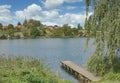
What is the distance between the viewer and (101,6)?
2044cm

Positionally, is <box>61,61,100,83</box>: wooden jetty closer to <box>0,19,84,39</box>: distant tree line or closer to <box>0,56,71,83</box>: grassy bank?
<box>0,56,71,83</box>: grassy bank

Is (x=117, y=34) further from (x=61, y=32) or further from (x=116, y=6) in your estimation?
(x=61, y=32)

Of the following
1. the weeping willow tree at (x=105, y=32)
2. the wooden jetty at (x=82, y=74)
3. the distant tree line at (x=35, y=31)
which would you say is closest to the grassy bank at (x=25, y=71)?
the weeping willow tree at (x=105, y=32)

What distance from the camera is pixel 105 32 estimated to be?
20391 millimetres

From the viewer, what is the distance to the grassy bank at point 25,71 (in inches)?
574

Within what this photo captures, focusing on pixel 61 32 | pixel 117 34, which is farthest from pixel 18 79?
pixel 61 32

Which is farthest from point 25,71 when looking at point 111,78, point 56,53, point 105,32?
point 56,53

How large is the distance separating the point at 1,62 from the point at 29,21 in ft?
376

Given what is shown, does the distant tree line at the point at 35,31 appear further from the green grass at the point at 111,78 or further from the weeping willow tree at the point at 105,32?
the green grass at the point at 111,78

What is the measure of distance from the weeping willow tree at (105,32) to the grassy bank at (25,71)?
3.72 m

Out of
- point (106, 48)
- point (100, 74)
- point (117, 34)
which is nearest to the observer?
point (117, 34)

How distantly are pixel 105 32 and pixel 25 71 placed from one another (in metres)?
6.55

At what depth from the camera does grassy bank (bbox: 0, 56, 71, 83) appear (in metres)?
14.6

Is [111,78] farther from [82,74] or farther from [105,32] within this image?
[82,74]
